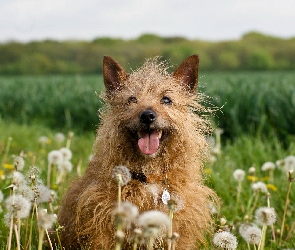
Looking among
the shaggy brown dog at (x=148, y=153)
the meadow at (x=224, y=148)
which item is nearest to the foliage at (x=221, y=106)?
the meadow at (x=224, y=148)

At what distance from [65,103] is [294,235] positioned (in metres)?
8.69

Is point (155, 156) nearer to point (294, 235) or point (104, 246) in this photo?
point (104, 246)

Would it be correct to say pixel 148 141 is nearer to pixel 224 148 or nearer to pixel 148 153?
pixel 148 153

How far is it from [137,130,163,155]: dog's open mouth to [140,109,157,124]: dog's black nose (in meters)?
0.12

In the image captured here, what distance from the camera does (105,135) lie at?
124 inches

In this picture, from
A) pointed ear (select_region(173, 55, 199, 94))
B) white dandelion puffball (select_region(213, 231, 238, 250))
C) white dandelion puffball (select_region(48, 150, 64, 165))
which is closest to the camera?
white dandelion puffball (select_region(213, 231, 238, 250))

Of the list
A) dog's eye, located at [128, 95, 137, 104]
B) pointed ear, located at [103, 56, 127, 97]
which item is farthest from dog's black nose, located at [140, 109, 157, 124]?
pointed ear, located at [103, 56, 127, 97]

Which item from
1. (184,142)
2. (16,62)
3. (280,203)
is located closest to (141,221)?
(184,142)

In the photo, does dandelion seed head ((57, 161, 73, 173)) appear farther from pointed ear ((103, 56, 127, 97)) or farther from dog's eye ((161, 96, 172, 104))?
dog's eye ((161, 96, 172, 104))

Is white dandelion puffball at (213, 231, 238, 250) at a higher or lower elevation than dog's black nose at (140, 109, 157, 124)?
lower

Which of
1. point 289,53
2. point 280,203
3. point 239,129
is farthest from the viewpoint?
point 289,53

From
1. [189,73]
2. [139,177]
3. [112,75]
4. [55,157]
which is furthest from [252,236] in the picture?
[55,157]

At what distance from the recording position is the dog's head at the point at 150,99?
2941mm

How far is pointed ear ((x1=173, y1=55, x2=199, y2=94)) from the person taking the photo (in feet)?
10.7
